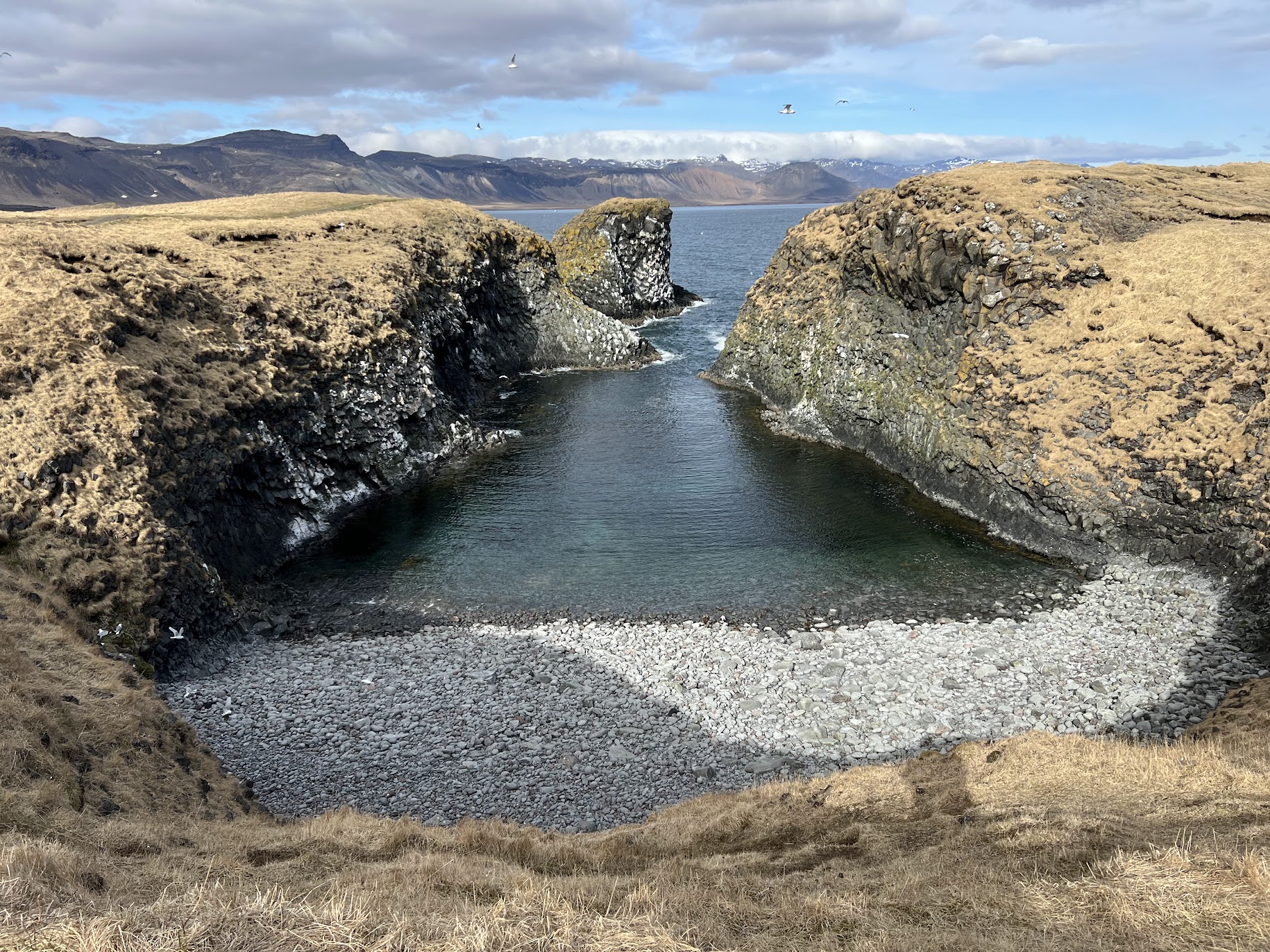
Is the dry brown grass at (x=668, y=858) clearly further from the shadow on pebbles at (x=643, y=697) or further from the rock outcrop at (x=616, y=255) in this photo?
the rock outcrop at (x=616, y=255)

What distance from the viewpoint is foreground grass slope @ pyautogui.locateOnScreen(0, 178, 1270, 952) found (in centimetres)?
1025

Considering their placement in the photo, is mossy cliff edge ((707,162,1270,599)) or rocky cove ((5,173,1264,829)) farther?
mossy cliff edge ((707,162,1270,599))

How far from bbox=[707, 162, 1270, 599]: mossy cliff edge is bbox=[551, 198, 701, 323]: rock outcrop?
44.7 m

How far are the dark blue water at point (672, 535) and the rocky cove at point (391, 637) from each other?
2036 millimetres

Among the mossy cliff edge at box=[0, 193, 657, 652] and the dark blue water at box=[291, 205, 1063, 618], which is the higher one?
the mossy cliff edge at box=[0, 193, 657, 652]

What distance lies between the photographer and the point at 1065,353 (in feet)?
136

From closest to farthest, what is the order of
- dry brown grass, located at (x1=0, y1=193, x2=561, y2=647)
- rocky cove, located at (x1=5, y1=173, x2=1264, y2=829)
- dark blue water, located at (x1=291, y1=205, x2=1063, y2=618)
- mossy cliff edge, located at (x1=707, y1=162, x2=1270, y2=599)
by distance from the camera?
1. rocky cove, located at (x1=5, y1=173, x2=1264, y2=829)
2. dry brown grass, located at (x1=0, y1=193, x2=561, y2=647)
3. dark blue water, located at (x1=291, y1=205, x2=1063, y2=618)
4. mossy cliff edge, located at (x1=707, y1=162, x2=1270, y2=599)

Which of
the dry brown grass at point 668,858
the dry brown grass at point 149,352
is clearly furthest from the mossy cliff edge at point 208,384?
the dry brown grass at point 668,858

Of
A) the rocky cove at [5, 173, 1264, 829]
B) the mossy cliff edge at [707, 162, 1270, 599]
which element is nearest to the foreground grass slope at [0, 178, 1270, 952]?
the rocky cove at [5, 173, 1264, 829]

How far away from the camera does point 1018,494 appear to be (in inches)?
1547

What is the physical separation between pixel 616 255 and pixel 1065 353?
6932cm

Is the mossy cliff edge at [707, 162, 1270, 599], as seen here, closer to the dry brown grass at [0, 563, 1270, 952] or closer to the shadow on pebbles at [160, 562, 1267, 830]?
the shadow on pebbles at [160, 562, 1267, 830]

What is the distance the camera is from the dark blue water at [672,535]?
32.8 meters

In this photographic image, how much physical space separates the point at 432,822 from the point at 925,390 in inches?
1553
